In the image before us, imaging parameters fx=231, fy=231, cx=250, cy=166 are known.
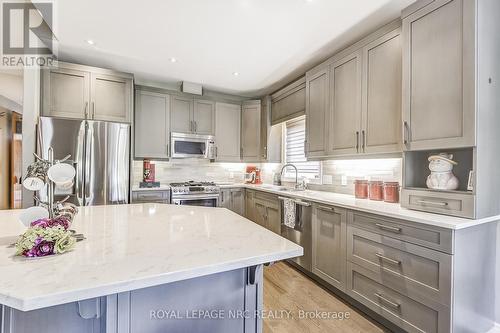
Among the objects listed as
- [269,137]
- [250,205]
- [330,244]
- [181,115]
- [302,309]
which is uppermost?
[181,115]

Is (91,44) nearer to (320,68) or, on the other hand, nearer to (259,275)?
(320,68)

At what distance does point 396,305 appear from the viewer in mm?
1676

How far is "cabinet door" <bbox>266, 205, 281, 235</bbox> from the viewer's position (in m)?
3.16

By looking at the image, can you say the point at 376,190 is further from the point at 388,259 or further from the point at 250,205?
the point at 250,205

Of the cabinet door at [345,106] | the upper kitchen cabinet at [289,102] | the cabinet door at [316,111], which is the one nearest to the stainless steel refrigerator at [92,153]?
the upper kitchen cabinet at [289,102]

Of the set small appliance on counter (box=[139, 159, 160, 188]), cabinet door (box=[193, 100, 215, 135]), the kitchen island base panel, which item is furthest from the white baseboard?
small appliance on counter (box=[139, 159, 160, 188])

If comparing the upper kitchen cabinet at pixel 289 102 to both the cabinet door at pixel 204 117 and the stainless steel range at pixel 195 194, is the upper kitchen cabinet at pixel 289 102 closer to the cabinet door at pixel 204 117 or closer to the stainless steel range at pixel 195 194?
the cabinet door at pixel 204 117

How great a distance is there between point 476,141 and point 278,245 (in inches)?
58.8

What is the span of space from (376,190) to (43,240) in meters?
2.50

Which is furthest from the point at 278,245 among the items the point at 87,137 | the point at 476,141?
the point at 87,137

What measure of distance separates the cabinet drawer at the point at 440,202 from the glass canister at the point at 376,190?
0.40m

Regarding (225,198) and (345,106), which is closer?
(345,106)

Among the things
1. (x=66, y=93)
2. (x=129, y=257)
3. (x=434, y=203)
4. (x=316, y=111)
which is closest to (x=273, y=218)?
(x=316, y=111)

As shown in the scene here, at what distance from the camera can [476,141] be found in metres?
1.47
